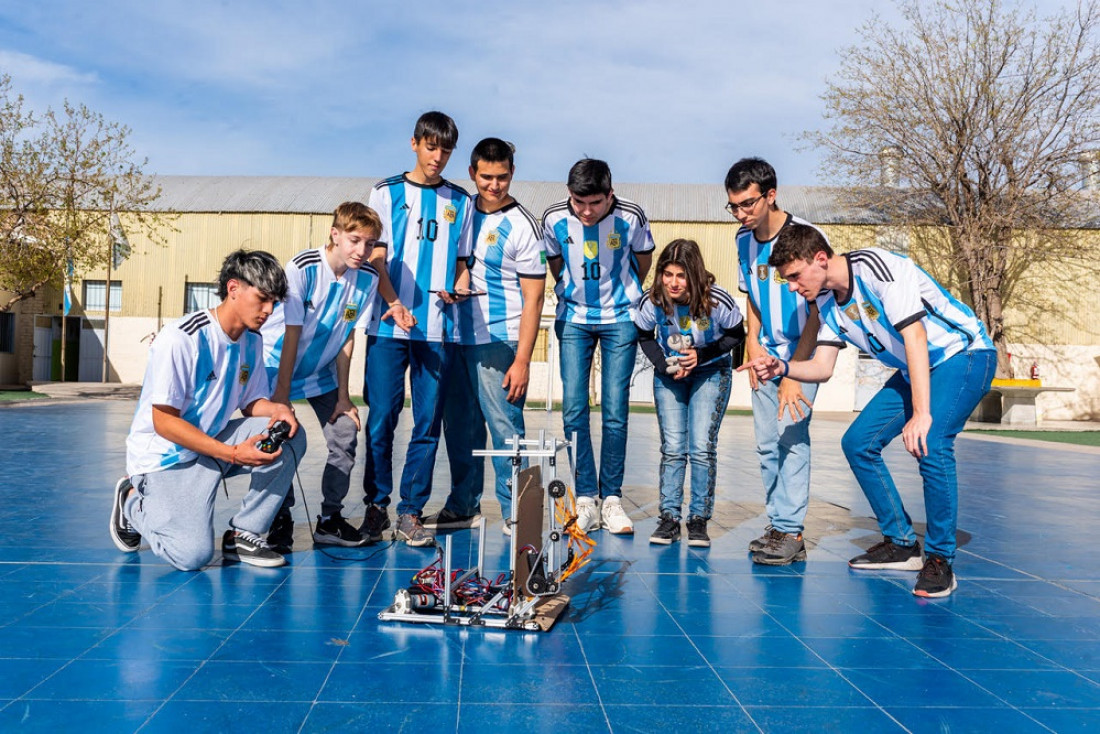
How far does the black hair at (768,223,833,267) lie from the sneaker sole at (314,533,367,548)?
233 cm

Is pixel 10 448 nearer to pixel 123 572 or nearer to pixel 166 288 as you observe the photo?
pixel 123 572

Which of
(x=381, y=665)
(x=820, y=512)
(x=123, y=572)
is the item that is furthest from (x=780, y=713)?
(x=820, y=512)

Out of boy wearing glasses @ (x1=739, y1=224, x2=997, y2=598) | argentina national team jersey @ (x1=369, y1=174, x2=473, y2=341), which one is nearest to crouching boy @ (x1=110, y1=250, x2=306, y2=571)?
argentina national team jersey @ (x1=369, y1=174, x2=473, y2=341)

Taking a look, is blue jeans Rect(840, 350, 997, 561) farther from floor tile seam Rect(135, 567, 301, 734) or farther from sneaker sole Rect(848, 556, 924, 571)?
floor tile seam Rect(135, 567, 301, 734)

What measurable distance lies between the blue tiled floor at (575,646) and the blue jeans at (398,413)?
34 centimetres

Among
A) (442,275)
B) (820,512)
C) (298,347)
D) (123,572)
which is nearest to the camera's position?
(123,572)

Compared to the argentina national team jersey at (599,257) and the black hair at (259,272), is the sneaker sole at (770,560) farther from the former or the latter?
the black hair at (259,272)

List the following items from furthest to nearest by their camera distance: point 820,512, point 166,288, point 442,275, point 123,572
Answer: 1. point 166,288
2. point 820,512
3. point 442,275
4. point 123,572

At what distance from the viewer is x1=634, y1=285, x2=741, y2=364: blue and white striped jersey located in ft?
15.6

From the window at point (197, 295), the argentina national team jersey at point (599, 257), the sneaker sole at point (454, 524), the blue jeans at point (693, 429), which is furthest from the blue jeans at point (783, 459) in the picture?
the window at point (197, 295)

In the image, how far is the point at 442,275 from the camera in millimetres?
4668

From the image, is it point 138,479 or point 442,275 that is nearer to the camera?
point 138,479

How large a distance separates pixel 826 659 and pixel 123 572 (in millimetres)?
2780

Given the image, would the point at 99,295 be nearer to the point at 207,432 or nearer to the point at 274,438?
the point at 207,432
